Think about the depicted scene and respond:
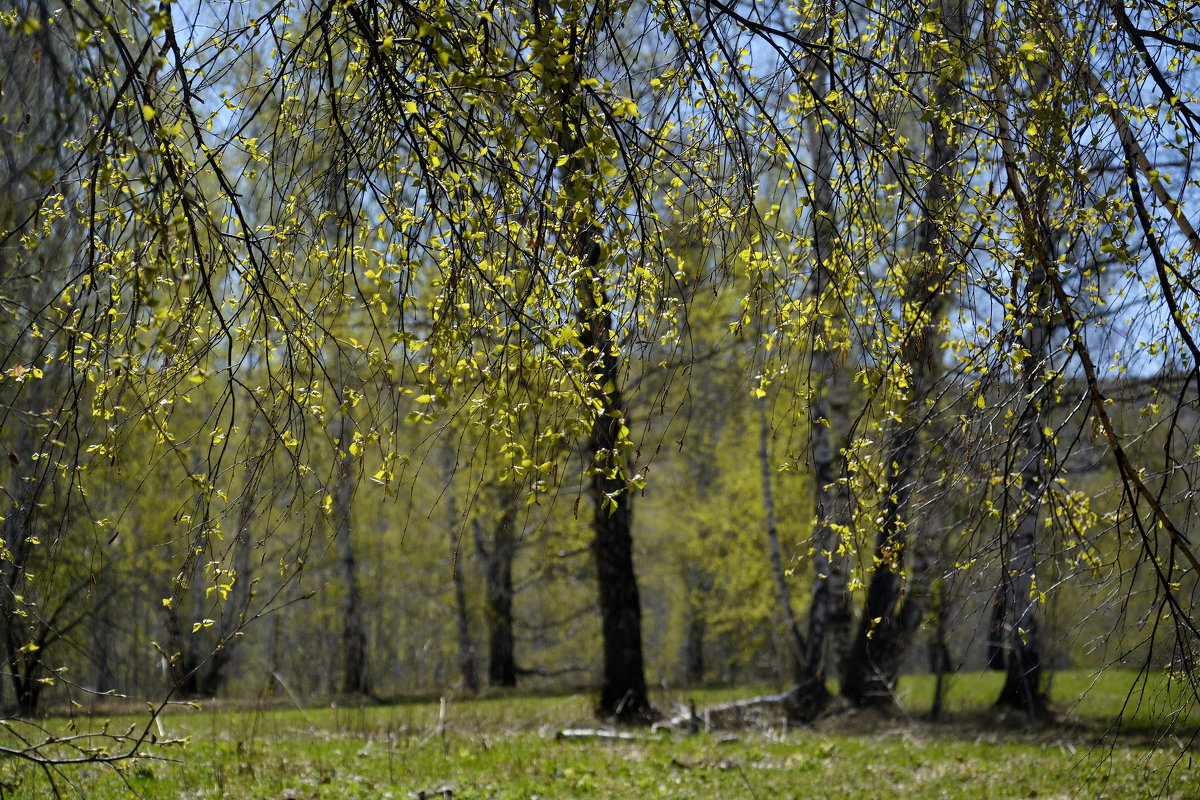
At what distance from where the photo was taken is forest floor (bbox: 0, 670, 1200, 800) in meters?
5.90

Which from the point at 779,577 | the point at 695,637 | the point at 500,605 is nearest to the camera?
the point at 779,577

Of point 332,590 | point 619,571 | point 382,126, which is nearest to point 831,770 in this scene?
point 619,571

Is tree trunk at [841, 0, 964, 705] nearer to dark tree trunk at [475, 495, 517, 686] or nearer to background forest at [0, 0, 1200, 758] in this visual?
background forest at [0, 0, 1200, 758]

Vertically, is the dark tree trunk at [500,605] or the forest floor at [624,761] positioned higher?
the dark tree trunk at [500,605]

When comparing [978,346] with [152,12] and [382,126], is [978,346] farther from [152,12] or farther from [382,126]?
[152,12]

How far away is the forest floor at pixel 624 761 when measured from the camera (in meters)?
5.90

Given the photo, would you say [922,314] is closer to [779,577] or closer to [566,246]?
[566,246]

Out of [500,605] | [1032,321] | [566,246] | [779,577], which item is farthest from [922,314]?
[500,605]

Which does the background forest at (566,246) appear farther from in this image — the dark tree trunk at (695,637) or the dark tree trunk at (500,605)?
the dark tree trunk at (695,637)

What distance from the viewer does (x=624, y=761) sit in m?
7.43

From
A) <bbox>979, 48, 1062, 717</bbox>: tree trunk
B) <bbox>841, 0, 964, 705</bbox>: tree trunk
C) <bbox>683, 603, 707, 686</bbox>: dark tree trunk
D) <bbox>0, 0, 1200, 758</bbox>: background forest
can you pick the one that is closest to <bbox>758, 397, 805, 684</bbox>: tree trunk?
<bbox>841, 0, 964, 705</bbox>: tree trunk

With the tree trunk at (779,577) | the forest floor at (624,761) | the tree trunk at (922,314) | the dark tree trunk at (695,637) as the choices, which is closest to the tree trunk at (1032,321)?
the tree trunk at (922,314)

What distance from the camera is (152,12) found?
249 centimetres

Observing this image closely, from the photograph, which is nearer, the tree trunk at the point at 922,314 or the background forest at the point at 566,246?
the background forest at the point at 566,246
